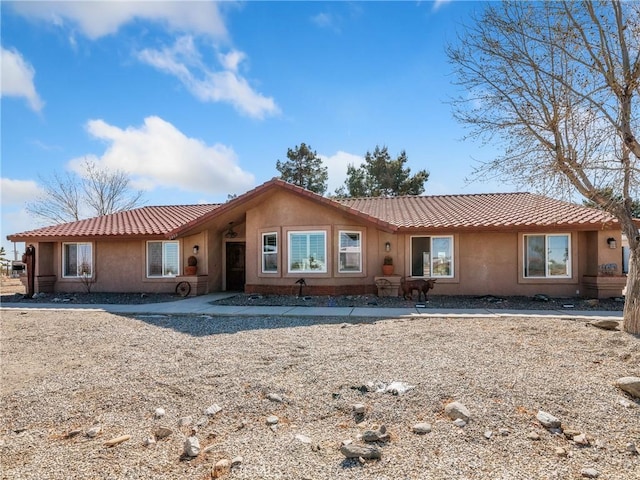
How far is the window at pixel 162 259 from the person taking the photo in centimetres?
1579

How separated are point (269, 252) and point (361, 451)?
11.3 meters

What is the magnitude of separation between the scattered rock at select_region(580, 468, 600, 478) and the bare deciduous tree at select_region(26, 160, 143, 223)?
116 ft

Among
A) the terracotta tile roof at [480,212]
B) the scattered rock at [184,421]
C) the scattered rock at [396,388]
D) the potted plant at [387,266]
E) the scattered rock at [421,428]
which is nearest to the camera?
the scattered rock at [421,428]

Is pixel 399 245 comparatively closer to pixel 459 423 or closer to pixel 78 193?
pixel 459 423

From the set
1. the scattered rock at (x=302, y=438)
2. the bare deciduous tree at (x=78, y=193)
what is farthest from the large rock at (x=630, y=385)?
the bare deciduous tree at (x=78, y=193)

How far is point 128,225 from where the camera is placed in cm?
1661

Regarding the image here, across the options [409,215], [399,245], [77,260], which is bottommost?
[77,260]

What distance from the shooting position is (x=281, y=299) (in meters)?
12.9

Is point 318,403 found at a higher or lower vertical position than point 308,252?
lower

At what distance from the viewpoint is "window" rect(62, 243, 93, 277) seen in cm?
1633

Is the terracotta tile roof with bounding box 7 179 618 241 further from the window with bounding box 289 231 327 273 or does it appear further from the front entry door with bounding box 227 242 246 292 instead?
the front entry door with bounding box 227 242 246 292

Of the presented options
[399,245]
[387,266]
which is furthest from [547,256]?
[387,266]

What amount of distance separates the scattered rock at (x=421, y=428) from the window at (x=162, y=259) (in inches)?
542

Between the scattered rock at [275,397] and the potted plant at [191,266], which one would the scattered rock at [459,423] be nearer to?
the scattered rock at [275,397]
